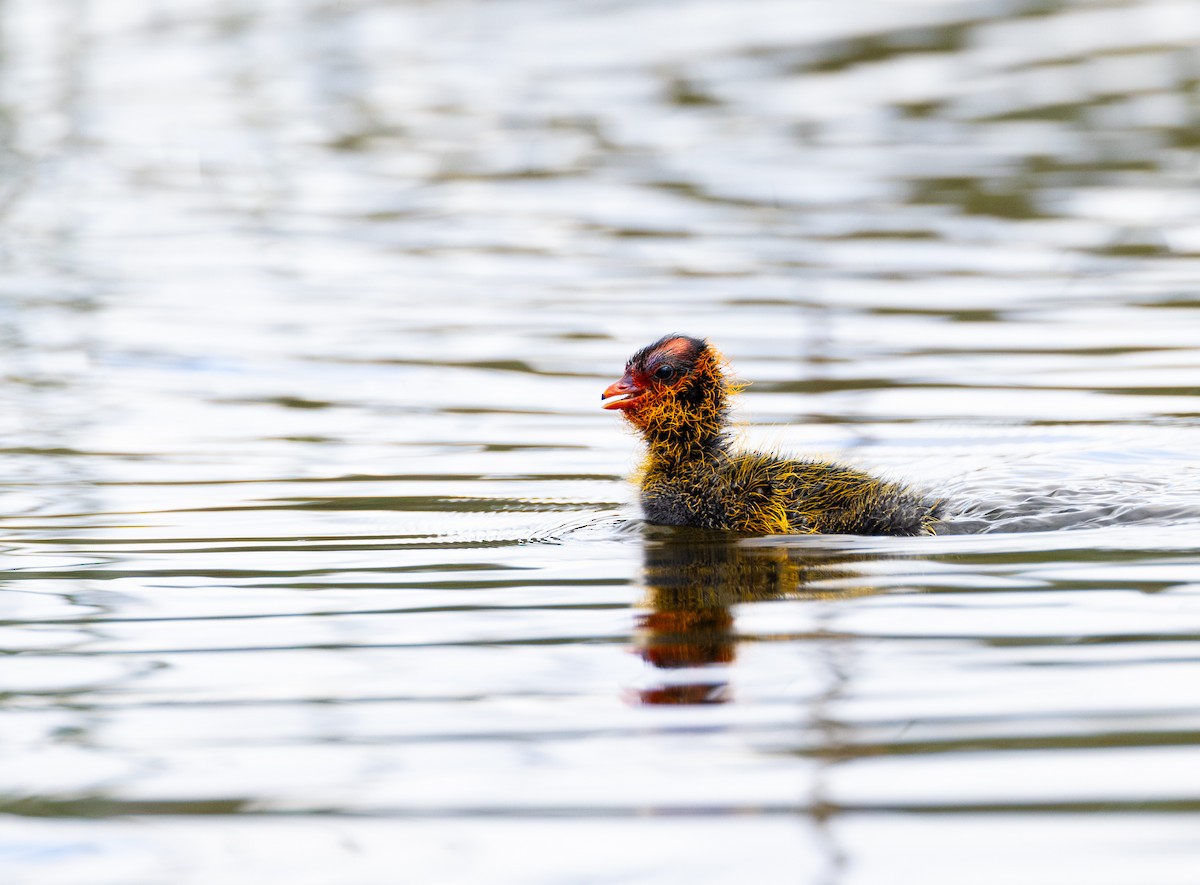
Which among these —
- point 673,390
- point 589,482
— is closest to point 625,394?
point 673,390

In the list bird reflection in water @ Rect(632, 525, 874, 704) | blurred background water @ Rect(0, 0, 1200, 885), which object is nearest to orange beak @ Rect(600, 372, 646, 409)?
blurred background water @ Rect(0, 0, 1200, 885)

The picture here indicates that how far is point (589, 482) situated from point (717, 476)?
36.0 inches

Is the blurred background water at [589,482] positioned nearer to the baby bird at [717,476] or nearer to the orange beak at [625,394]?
the baby bird at [717,476]

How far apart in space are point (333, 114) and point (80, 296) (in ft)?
31.7

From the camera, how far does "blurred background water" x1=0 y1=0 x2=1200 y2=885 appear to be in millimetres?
4648

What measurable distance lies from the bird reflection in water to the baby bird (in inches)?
7.0

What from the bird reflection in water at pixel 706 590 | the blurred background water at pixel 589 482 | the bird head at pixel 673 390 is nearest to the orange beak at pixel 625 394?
the bird head at pixel 673 390

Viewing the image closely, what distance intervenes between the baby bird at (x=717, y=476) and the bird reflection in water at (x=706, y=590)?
177 millimetres

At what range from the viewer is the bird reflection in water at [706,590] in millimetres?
5719

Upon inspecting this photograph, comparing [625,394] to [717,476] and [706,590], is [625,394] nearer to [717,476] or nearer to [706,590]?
[717,476]

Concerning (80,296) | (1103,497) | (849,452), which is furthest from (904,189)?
(1103,497)

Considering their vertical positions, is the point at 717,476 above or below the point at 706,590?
above

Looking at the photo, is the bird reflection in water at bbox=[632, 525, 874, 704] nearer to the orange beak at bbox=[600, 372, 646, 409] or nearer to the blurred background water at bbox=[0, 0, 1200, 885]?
the blurred background water at bbox=[0, 0, 1200, 885]

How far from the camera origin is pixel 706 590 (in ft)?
23.1
